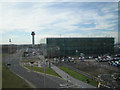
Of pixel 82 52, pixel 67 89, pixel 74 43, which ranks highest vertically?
pixel 74 43

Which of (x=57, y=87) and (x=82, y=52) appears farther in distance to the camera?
(x=82, y=52)

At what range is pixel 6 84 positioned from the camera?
7.53m

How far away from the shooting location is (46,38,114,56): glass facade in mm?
23078

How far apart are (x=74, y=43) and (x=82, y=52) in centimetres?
252

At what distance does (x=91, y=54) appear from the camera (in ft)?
77.0

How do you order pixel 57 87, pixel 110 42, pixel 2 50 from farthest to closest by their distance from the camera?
pixel 110 42
pixel 2 50
pixel 57 87

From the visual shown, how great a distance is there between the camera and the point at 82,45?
77.0ft

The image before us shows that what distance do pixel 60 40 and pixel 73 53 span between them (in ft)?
12.8

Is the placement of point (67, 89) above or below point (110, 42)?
below

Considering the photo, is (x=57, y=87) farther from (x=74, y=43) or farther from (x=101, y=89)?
(x=74, y=43)

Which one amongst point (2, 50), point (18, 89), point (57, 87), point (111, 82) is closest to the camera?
point (18, 89)

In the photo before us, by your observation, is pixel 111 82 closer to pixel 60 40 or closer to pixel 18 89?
pixel 18 89

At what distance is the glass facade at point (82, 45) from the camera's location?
23078 mm

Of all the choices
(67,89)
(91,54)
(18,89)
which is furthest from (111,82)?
(91,54)
